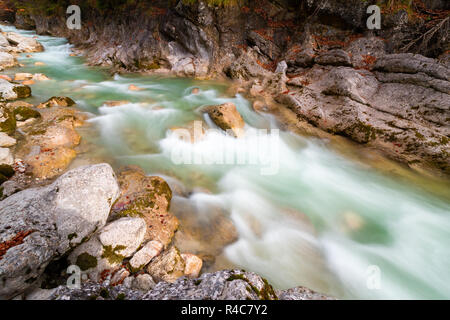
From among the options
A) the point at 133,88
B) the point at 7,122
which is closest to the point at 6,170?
the point at 7,122

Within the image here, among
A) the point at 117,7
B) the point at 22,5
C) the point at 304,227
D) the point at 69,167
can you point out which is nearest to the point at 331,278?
the point at 304,227

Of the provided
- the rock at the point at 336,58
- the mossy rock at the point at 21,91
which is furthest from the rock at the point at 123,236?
the rock at the point at 336,58

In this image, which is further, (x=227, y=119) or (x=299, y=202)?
(x=227, y=119)

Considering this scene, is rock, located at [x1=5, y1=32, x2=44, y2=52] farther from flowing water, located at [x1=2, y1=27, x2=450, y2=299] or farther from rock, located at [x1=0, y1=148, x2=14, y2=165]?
rock, located at [x1=0, y1=148, x2=14, y2=165]

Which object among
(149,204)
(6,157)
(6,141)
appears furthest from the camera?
(6,141)

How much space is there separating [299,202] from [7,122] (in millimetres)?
9550

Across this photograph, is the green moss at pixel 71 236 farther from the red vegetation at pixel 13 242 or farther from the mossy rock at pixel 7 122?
the mossy rock at pixel 7 122

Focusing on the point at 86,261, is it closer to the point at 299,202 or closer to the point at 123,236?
the point at 123,236

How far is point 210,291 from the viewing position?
242cm

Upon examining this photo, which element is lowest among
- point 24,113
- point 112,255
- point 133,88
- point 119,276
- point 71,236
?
point 119,276

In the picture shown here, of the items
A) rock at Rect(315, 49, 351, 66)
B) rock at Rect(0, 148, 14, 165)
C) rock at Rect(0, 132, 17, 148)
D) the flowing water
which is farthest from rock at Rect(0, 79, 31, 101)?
rock at Rect(315, 49, 351, 66)

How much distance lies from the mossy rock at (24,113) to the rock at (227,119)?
21.6 feet

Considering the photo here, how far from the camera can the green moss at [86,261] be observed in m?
3.35

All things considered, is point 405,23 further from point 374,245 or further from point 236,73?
point 374,245
